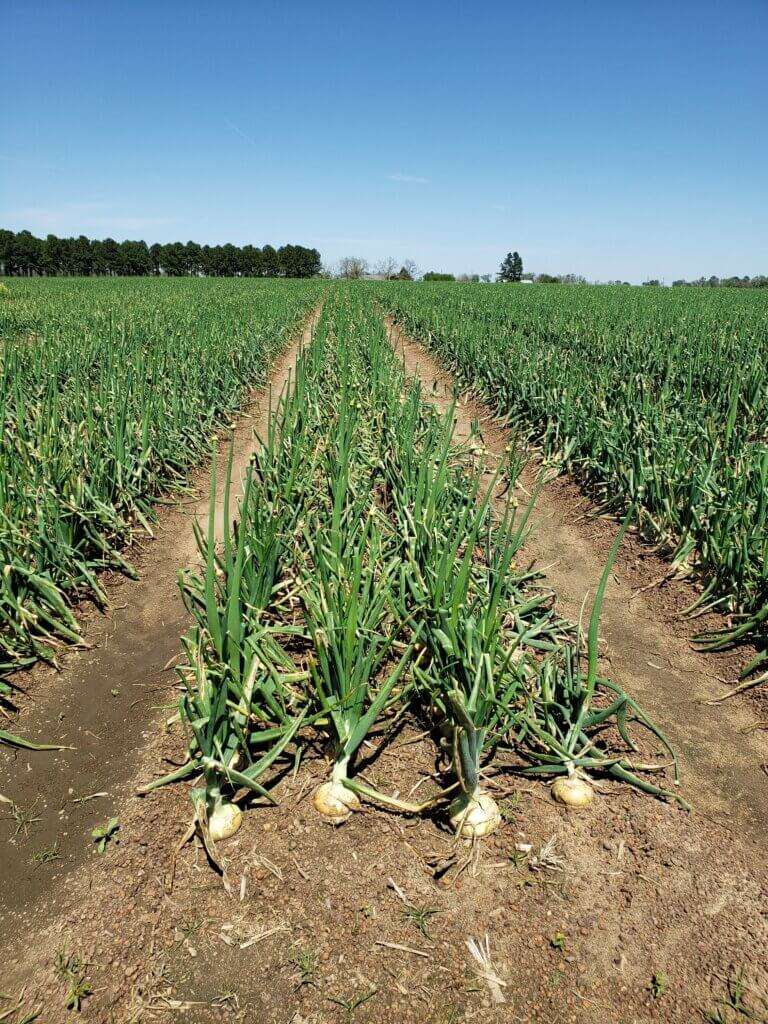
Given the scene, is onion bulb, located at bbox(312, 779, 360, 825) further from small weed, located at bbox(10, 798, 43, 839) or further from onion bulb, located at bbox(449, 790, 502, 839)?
small weed, located at bbox(10, 798, 43, 839)

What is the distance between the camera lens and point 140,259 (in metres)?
70.4

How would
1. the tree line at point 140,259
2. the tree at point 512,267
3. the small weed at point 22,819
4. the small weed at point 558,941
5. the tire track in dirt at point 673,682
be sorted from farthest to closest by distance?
the tree at point 512,267
the tree line at point 140,259
the tire track in dirt at point 673,682
the small weed at point 22,819
the small weed at point 558,941

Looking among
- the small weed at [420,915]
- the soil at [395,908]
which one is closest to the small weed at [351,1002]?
the soil at [395,908]

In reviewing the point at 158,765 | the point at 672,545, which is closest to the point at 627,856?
the point at 158,765

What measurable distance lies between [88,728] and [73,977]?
3.22 feet

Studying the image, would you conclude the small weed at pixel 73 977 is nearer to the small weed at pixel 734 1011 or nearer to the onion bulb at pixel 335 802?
the onion bulb at pixel 335 802

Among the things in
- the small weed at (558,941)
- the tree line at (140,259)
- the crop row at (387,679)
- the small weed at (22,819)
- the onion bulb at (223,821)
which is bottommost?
the small weed at (22,819)

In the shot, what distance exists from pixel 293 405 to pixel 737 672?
3.14 meters

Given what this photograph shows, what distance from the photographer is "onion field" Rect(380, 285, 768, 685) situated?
3035 millimetres

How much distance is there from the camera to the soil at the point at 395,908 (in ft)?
4.39

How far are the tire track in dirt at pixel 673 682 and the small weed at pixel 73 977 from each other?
5.96 feet

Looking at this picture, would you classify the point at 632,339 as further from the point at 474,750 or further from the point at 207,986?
the point at 207,986

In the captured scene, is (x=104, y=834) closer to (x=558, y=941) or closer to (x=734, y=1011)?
(x=558, y=941)

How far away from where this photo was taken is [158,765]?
201 cm
